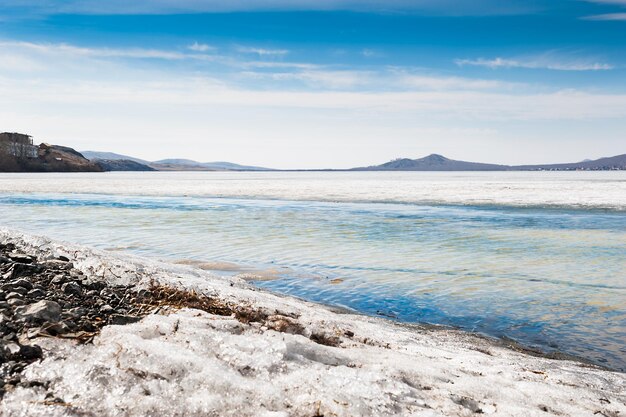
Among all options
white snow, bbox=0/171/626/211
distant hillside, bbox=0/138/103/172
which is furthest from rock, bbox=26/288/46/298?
distant hillside, bbox=0/138/103/172

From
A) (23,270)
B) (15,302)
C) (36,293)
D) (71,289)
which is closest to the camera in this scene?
(15,302)

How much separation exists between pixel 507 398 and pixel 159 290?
425 centimetres

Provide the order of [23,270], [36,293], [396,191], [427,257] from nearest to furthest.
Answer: [36,293], [23,270], [427,257], [396,191]

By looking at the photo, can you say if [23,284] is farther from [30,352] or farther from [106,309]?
[30,352]

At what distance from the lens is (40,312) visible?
4.70 meters

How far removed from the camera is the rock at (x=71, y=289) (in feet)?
19.1

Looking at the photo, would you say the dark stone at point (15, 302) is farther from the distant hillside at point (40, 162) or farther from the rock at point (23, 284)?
the distant hillside at point (40, 162)

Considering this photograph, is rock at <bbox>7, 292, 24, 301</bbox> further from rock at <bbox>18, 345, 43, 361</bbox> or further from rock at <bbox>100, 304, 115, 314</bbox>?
rock at <bbox>18, 345, 43, 361</bbox>

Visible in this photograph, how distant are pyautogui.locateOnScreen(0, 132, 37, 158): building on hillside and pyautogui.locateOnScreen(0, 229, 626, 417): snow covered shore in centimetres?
18975

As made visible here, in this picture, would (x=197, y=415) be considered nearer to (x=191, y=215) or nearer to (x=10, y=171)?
(x=191, y=215)

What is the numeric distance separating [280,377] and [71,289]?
10.5 feet

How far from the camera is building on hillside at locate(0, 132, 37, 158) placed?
166m

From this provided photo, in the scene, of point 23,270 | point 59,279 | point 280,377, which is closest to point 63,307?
point 59,279

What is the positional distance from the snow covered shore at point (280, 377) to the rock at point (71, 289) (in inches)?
50.0
